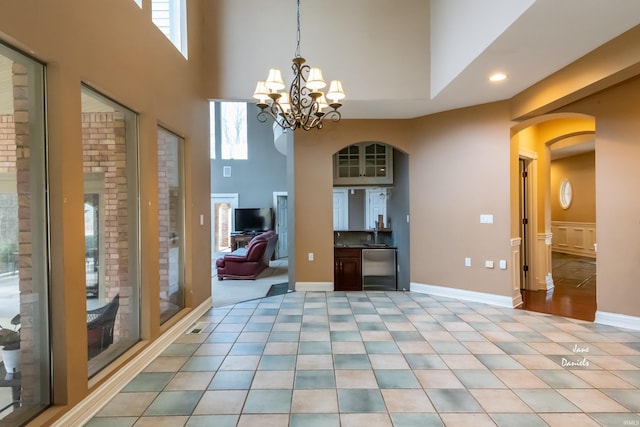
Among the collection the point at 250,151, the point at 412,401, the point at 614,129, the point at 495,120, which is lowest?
the point at 412,401

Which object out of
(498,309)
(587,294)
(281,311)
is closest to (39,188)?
(281,311)

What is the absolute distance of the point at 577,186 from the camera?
854cm

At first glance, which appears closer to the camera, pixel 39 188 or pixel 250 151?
pixel 39 188

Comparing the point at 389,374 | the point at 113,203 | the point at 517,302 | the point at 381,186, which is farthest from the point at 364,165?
the point at 113,203

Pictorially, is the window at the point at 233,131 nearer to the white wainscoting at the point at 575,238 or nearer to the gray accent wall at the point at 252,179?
the gray accent wall at the point at 252,179

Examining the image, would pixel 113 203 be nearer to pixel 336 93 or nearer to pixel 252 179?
pixel 336 93

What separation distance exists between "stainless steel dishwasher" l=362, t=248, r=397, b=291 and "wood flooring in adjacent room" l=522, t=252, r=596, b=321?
2.38 metres

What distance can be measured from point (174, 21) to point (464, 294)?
16.2 ft

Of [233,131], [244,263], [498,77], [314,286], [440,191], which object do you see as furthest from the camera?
[233,131]

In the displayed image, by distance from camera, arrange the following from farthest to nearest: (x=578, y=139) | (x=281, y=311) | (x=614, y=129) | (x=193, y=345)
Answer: (x=578, y=139), (x=281, y=311), (x=614, y=129), (x=193, y=345)

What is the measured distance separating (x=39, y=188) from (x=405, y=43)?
13.3 ft

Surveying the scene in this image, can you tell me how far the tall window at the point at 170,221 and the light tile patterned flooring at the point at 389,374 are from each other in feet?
1.53

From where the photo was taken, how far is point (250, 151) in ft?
34.7

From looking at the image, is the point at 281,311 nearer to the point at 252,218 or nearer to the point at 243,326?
the point at 243,326
